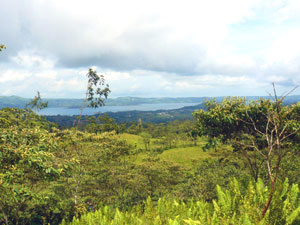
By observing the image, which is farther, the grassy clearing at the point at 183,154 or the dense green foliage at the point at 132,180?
the grassy clearing at the point at 183,154

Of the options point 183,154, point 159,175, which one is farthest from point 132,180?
point 183,154

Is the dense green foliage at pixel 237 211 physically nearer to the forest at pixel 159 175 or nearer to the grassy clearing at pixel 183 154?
the forest at pixel 159 175

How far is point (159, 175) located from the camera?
22.0m

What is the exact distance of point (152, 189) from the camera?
23.3 metres

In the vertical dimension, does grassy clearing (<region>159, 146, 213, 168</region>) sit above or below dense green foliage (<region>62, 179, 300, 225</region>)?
below

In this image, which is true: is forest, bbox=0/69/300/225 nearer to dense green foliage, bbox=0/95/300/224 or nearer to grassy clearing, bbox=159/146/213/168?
dense green foliage, bbox=0/95/300/224

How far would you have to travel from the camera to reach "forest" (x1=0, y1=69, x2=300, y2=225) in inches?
271

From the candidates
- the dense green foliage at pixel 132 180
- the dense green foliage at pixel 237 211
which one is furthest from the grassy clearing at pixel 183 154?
the dense green foliage at pixel 237 211

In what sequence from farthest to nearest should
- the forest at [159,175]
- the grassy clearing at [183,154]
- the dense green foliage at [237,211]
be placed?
the grassy clearing at [183,154] < the forest at [159,175] < the dense green foliage at [237,211]

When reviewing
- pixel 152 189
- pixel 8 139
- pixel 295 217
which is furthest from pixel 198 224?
pixel 152 189

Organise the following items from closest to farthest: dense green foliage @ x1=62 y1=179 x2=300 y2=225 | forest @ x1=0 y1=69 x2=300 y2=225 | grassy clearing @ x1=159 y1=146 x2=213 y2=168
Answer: dense green foliage @ x1=62 y1=179 x2=300 y2=225, forest @ x1=0 y1=69 x2=300 y2=225, grassy clearing @ x1=159 y1=146 x2=213 y2=168

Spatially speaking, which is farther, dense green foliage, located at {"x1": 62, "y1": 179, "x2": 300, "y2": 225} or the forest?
the forest

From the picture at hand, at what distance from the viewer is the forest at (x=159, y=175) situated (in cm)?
687

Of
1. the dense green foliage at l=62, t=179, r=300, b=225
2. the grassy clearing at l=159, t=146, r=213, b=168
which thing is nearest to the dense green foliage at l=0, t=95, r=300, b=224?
the dense green foliage at l=62, t=179, r=300, b=225
